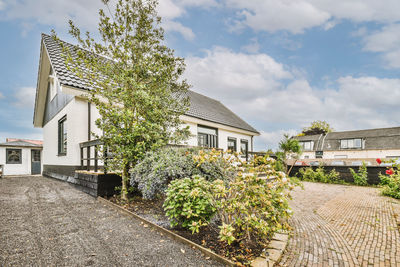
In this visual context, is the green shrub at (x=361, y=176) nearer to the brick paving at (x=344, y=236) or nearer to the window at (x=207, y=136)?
the brick paving at (x=344, y=236)

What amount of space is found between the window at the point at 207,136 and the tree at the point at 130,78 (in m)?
6.17

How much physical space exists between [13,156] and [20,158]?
0.47 meters

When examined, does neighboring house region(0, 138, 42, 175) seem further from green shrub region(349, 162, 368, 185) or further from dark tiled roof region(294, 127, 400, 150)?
dark tiled roof region(294, 127, 400, 150)

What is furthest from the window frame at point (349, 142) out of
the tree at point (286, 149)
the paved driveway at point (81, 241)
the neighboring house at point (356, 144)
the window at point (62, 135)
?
the window at point (62, 135)

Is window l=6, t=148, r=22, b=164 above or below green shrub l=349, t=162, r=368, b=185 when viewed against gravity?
above

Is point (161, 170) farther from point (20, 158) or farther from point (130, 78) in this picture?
point (20, 158)

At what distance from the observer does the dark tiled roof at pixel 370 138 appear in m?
22.7

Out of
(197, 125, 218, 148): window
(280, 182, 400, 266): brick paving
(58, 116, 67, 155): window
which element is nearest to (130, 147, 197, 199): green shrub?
(280, 182, 400, 266): brick paving

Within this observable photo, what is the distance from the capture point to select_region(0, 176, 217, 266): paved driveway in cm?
238

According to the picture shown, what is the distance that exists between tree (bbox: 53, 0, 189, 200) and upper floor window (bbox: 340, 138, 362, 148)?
2852 centimetres

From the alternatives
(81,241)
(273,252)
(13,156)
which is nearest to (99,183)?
(81,241)

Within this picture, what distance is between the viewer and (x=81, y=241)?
2.86 metres

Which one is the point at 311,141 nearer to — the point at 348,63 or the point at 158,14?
the point at 348,63

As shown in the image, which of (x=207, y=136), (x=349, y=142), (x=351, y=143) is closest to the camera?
(x=207, y=136)
